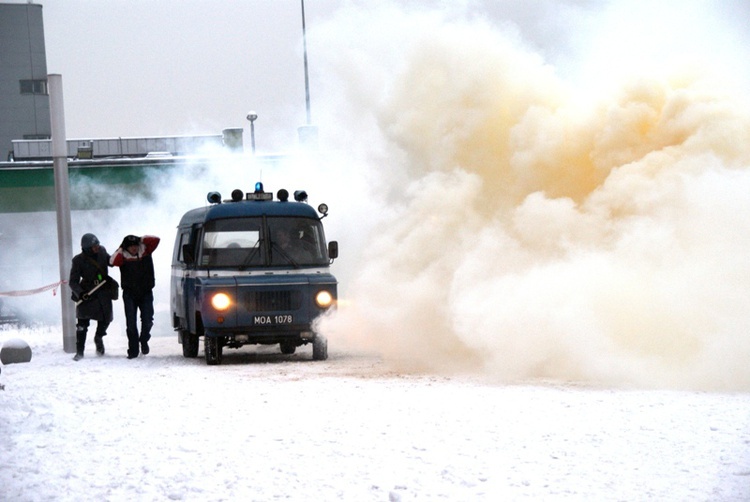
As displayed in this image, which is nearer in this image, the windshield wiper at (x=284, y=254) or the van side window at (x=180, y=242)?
the windshield wiper at (x=284, y=254)

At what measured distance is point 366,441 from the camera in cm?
979

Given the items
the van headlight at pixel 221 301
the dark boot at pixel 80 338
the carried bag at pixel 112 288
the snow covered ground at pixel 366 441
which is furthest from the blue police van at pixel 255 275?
the snow covered ground at pixel 366 441

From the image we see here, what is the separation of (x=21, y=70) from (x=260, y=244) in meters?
55.3

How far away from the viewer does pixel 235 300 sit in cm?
1747

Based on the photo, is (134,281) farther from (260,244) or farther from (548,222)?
(548,222)

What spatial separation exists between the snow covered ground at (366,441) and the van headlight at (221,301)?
8.62ft

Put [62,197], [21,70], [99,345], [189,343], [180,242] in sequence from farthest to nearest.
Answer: [21,70]
[62,197]
[180,242]
[99,345]
[189,343]

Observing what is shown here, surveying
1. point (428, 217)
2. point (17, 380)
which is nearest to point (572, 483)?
point (17, 380)


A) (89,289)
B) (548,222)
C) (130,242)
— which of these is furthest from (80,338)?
(548,222)

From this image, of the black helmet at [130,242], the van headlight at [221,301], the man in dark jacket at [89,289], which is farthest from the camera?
the black helmet at [130,242]

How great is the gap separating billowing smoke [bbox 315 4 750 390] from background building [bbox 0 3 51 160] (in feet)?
173

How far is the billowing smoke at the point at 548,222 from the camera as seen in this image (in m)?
14.1

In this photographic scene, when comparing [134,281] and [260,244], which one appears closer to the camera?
[260,244]

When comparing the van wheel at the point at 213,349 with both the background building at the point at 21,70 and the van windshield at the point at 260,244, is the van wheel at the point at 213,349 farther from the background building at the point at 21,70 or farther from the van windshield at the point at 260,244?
the background building at the point at 21,70
